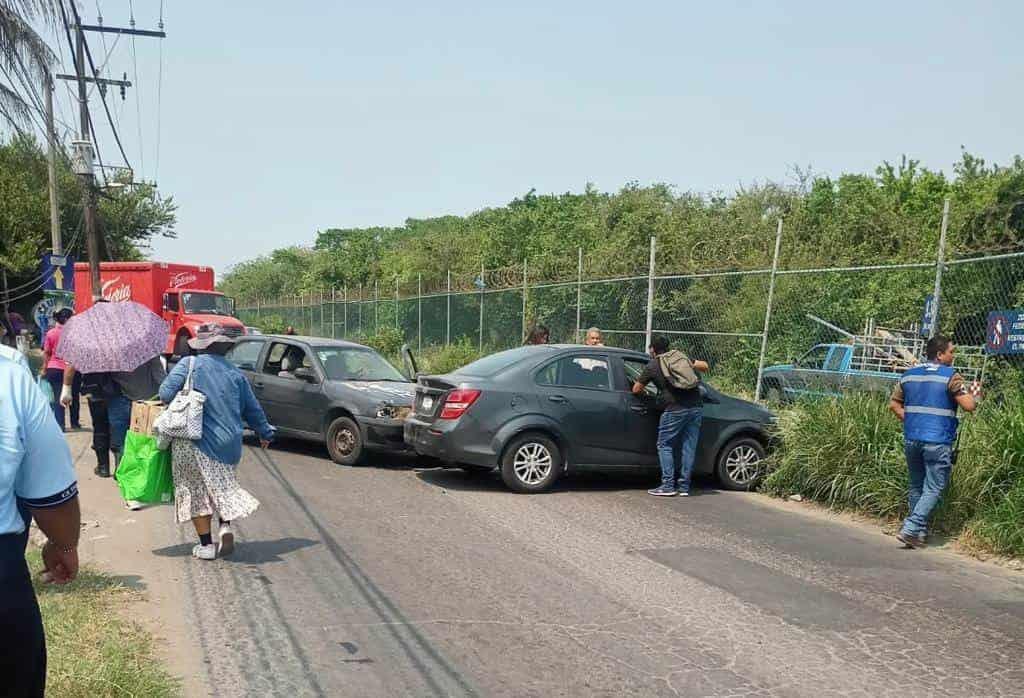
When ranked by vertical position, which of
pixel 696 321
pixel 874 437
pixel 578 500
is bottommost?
pixel 578 500

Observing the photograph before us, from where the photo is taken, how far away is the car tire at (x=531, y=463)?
9844 mm

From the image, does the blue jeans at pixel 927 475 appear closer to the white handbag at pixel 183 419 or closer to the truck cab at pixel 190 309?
the white handbag at pixel 183 419

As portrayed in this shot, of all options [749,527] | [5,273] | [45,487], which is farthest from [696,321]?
[5,273]

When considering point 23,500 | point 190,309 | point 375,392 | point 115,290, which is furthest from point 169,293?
point 23,500

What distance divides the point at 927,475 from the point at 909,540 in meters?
0.58

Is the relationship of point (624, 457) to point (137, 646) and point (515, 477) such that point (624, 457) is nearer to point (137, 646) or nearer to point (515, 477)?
point (515, 477)

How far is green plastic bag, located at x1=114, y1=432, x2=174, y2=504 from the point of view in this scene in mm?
6918

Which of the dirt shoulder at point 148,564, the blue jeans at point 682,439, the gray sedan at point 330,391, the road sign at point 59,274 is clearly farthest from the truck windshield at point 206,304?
the blue jeans at point 682,439

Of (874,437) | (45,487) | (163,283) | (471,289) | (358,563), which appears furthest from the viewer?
(163,283)

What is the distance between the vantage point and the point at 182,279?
90.4 feet

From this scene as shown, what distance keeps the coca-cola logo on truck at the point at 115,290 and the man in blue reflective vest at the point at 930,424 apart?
78.1ft

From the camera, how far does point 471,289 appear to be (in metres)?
23.4

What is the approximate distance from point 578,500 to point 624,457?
3.02ft

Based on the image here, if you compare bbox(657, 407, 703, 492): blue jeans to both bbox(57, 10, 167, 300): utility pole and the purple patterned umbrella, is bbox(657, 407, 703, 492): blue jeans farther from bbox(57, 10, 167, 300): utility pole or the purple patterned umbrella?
bbox(57, 10, 167, 300): utility pole
